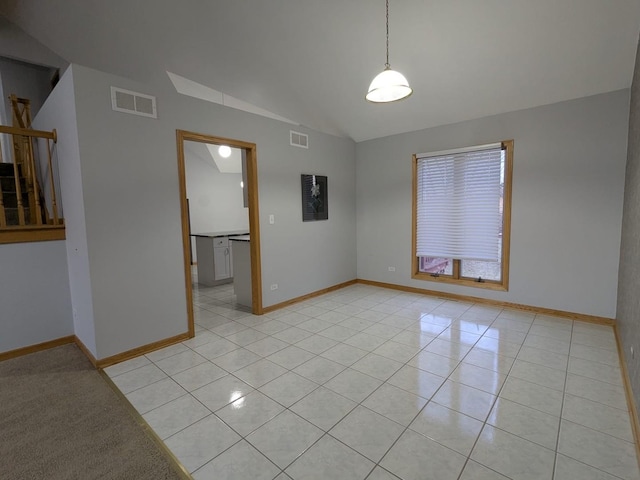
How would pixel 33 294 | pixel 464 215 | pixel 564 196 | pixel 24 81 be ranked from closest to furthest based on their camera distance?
pixel 33 294
pixel 564 196
pixel 464 215
pixel 24 81

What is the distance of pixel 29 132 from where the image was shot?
2881 mm

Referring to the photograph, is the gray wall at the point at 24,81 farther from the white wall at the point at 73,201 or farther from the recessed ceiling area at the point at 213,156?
the white wall at the point at 73,201

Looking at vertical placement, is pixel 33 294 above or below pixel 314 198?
below

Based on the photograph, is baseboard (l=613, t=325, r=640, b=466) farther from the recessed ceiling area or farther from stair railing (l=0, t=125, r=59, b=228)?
the recessed ceiling area

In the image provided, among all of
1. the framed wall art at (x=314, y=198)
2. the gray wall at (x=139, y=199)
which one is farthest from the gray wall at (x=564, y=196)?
the gray wall at (x=139, y=199)

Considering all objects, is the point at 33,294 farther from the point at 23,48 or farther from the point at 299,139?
the point at 23,48

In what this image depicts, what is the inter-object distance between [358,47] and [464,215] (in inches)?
105

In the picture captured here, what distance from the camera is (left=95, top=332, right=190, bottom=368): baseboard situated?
9.07ft

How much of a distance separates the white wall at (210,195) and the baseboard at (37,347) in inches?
181

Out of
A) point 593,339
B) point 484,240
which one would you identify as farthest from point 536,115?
point 593,339

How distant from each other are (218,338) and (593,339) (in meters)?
3.93

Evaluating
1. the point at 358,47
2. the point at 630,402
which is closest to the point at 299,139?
the point at 358,47

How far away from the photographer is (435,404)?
2.14 metres

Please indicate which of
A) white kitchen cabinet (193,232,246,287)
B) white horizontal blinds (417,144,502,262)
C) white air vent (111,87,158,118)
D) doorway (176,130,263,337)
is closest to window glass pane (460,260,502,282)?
white horizontal blinds (417,144,502,262)
